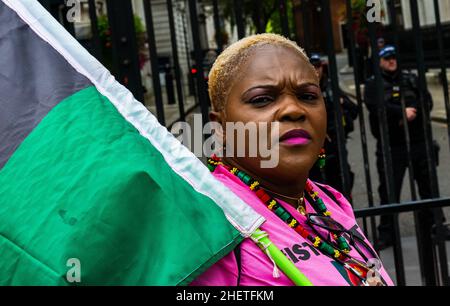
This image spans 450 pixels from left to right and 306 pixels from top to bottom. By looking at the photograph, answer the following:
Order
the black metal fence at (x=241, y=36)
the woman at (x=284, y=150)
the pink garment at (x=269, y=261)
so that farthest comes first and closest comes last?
1. the black metal fence at (x=241, y=36)
2. the woman at (x=284, y=150)
3. the pink garment at (x=269, y=261)

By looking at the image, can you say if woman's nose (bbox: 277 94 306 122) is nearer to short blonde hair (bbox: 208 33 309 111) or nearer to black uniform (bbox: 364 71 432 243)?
short blonde hair (bbox: 208 33 309 111)

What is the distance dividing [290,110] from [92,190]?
509 mm

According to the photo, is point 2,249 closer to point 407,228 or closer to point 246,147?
point 246,147

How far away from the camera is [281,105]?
5.10 ft

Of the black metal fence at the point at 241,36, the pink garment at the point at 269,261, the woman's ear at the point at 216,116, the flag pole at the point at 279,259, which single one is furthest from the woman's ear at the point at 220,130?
the black metal fence at the point at 241,36

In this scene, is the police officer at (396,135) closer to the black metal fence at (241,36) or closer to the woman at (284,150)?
the black metal fence at (241,36)

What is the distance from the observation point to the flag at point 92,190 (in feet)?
4.10

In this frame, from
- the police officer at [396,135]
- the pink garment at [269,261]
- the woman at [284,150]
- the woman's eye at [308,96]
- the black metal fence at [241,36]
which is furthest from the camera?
the police officer at [396,135]

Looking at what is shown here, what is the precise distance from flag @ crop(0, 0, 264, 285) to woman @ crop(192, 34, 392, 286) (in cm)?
17

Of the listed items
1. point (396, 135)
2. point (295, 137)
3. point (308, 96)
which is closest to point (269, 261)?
point (295, 137)

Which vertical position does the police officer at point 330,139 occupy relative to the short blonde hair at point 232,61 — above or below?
below

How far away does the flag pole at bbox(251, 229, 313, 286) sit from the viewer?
1355 millimetres

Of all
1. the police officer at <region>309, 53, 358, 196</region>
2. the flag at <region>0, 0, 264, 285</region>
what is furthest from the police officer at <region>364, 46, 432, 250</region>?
the flag at <region>0, 0, 264, 285</region>
